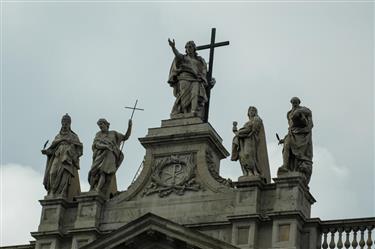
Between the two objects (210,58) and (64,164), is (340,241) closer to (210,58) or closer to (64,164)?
(210,58)

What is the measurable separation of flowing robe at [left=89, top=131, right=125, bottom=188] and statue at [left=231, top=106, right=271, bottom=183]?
2.93m

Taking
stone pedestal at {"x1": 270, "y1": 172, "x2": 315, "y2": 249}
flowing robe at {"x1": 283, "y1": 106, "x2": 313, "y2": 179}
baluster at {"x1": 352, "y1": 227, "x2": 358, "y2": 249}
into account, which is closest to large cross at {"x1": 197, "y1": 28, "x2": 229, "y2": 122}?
flowing robe at {"x1": 283, "y1": 106, "x2": 313, "y2": 179}

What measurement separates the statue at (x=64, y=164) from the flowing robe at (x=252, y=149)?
4003 millimetres

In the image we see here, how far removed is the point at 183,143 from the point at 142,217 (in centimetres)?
254

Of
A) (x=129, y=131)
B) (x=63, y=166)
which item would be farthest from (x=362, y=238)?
(x=63, y=166)

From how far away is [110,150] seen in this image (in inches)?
1582

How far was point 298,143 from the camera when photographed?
38.4 meters

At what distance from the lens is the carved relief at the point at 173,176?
39250mm

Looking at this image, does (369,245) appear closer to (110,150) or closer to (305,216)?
(305,216)

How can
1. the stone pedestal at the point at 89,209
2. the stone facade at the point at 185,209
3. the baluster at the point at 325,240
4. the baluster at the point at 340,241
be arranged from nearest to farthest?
1. the baluster at the point at 340,241
2. the baluster at the point at 325,240
3. the stone facade at the point at 185,209
4. the stone pedestal at the point at 89,209

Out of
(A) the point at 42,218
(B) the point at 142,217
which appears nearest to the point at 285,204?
(B) the point at 142,217

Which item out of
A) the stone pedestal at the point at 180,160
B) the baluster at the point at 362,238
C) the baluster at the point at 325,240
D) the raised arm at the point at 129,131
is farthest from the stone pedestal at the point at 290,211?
the raised arm at the point at 129,131

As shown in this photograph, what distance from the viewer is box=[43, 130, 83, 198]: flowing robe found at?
1591 inches

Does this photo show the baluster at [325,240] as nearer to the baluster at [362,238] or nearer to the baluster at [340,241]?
the baluster at [340,241]
